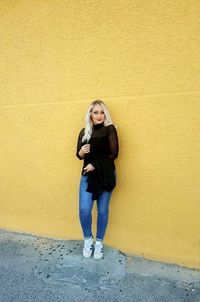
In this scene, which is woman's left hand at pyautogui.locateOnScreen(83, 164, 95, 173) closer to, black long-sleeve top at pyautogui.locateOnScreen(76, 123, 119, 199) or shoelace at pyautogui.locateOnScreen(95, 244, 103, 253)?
black long-sleeve top at pyautogui.locateOnScreen(76, 123, 119, 199)

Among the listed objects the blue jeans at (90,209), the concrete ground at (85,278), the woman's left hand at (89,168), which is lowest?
the concrete ground at (85,278)

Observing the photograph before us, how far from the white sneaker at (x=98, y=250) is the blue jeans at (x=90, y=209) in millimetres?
59

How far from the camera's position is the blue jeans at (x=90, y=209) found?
10.6 ft

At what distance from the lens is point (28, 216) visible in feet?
13.3

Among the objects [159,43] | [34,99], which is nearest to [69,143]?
[34,99]

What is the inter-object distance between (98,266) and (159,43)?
2.51 meters

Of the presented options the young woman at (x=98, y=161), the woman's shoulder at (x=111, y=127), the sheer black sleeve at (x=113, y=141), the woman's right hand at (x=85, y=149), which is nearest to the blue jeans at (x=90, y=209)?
the young woman at (x=98, y=161)

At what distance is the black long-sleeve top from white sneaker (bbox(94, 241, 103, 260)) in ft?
1.89

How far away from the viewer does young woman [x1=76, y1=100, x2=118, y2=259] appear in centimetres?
314

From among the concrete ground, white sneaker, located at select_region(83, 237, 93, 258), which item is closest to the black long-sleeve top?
white sneaker, located at select_region(83, 237, 93, 258)

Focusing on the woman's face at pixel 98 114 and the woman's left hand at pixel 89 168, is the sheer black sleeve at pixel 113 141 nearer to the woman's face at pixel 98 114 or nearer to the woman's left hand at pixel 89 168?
the woman's face at pixel 98 114

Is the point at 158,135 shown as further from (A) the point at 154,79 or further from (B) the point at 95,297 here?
(B) the point at 95,297

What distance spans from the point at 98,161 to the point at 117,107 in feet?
2.16

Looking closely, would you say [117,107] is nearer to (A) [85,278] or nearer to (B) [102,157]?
(B) [102,157]
